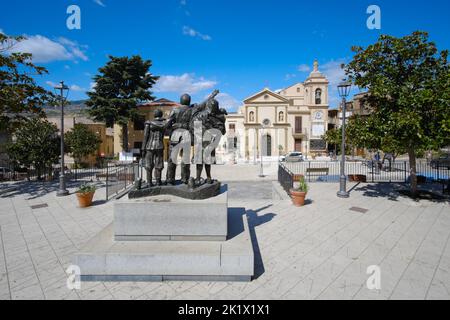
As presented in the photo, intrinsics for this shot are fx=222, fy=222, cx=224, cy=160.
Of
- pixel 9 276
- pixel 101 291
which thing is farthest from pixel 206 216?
pixel 9 276

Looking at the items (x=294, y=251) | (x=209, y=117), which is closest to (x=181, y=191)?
(x=209, y=117)

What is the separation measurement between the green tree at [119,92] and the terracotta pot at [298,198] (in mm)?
22682

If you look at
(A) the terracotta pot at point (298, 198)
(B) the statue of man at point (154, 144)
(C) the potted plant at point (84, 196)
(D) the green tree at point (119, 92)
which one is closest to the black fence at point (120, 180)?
(C) the potted plant at point (84, 196)

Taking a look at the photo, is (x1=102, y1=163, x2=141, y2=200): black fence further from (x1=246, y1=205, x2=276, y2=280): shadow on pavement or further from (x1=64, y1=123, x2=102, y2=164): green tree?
(x1=64, y1=123, x2=102, y2=164): green tree

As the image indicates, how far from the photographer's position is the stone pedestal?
3.84 metres

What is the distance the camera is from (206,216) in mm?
4469

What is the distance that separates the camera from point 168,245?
428 centimetres

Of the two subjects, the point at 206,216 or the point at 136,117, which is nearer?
the point at 206,216

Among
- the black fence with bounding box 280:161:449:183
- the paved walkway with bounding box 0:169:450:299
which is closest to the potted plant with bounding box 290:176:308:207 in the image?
the paved walkway with bounding box 0:169:450:299

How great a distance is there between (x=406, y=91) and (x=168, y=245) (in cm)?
932

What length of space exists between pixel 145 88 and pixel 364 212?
27.7 meters

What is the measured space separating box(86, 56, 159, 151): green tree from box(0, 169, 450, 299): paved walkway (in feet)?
60.8

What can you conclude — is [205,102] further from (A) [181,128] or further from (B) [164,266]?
(B) [164,266]
